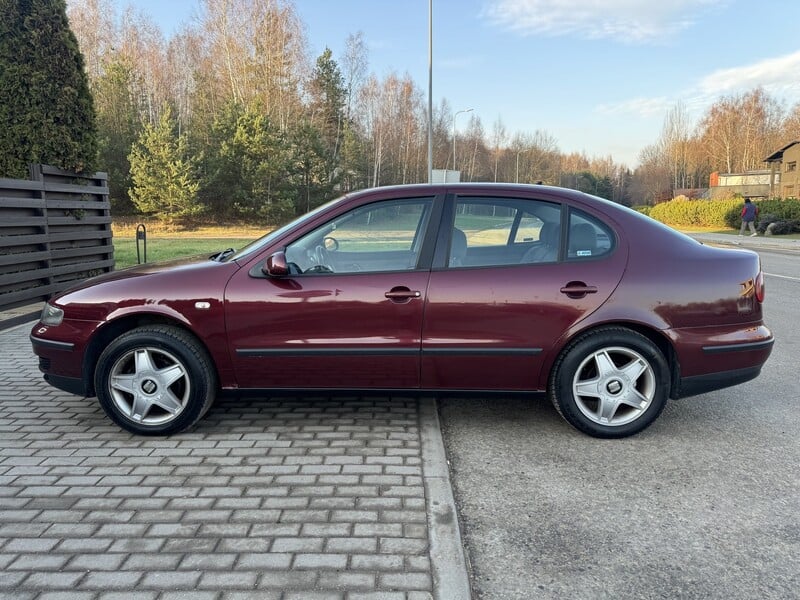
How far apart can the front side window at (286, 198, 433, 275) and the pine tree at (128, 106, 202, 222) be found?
33.7 metres

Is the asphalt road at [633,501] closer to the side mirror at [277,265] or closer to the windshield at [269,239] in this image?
the side mirror at [277,265]

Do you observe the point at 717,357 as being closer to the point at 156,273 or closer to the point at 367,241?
the point at 367,241

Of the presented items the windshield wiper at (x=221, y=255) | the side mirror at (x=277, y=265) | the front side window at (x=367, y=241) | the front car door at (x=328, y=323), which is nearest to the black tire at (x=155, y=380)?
the front car door at (x=328, y=323)

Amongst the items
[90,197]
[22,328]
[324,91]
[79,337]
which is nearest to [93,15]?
[324,91]

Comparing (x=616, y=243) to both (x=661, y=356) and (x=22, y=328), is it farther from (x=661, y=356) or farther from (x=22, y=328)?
(x=22, y=328)

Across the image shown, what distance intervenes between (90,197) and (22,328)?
3.13m

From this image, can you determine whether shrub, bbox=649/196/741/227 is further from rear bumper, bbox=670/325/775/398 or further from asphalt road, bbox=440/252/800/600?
asphalt road, bbox=440/252/800/600

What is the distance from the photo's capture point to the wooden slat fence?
24.0ft

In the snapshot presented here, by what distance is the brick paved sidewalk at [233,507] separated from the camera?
2.20 metres

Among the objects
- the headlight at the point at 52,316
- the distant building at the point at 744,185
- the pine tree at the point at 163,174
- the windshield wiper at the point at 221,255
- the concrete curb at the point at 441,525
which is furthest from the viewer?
the distant building at the point at 744,185

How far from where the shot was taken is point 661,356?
3.49 metres

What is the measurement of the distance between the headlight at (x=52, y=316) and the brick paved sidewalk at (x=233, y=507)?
2.47 feet

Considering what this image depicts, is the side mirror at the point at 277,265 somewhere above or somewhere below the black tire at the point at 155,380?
above

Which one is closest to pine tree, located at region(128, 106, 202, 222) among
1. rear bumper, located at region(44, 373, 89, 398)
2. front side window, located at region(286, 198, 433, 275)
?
rear bumper, located at region(44, 373, 89, 398)
